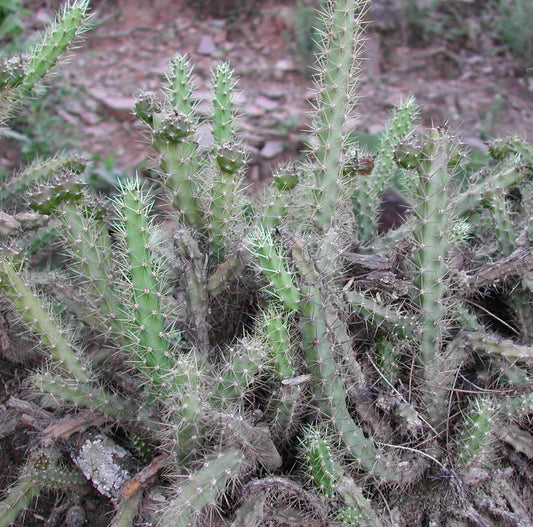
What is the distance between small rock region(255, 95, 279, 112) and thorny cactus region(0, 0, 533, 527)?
3.02 meters

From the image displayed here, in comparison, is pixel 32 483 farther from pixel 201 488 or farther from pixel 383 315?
pixel 383 315

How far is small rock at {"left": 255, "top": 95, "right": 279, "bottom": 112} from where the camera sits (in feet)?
17.6

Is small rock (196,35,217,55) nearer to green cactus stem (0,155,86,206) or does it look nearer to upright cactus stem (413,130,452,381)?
green cactus stem (0,155,86,206)

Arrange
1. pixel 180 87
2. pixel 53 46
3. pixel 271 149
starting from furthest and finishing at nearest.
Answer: pixel 271 149 → pixel 53 46 → pixel 180 87

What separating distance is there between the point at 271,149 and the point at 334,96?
8.95 ft

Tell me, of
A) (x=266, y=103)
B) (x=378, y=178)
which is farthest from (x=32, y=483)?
(x=266, y=103)

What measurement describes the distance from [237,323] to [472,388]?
0.91 metres

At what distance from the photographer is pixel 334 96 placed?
2250 mm

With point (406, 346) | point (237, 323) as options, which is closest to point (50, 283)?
point (237, 323)

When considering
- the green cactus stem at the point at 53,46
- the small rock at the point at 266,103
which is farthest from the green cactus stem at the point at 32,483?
the small rock at the point at 266,103

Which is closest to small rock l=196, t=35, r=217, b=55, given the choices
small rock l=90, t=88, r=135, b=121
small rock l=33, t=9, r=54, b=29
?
small rock l=90, t=88, r=135, b=121

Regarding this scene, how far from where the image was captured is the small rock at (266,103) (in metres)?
5.37

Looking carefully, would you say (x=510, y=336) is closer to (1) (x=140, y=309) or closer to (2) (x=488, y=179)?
(2) (x=488, y=179)

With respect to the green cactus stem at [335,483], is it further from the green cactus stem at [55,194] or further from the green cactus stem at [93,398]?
the green cactus stem at [55,194]
